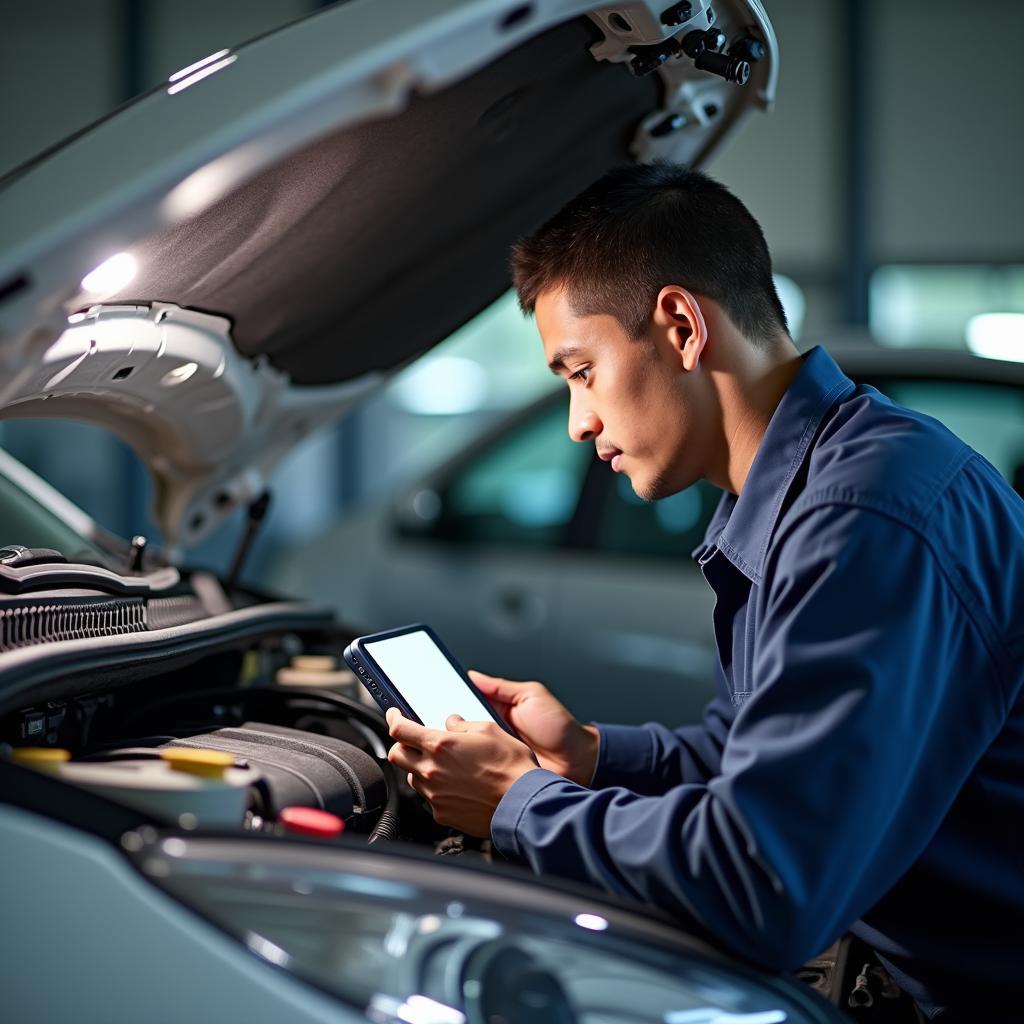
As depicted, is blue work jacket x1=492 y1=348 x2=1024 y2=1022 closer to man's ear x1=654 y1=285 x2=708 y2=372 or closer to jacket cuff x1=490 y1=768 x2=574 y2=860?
jacket cuff x1=490 y1=768 x2=574 y2=860

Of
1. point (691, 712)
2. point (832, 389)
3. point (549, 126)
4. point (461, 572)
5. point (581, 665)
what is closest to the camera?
point (832, 389)

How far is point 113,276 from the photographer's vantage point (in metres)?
1.28

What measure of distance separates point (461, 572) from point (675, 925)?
240 cm

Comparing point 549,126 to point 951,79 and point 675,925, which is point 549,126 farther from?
point 951,79

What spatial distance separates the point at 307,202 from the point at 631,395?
1.61 feet

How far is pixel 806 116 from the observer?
25.9 ft

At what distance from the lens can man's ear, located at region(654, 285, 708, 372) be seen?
1295mm

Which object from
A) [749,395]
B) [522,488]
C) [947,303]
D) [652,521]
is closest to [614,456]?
[749,395]

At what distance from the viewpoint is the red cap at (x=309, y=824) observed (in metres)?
1.07

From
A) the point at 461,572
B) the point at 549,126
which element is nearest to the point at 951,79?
the point at 461,572

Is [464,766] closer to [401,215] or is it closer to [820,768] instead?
[820,768]

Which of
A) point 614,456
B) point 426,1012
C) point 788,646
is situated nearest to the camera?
point 426,1012

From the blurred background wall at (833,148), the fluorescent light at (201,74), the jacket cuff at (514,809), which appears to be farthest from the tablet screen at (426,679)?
the blurred background wall at (833,148)

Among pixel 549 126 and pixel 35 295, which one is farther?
pixel 549 126
